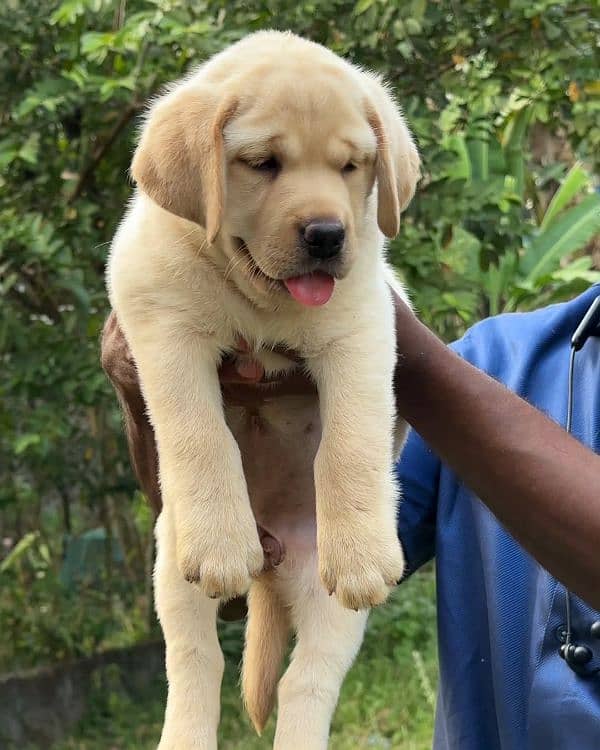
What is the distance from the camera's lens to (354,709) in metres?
5.43

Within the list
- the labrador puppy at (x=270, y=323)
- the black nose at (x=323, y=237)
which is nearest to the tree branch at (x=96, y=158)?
the labrador puppy at (x=270, y=323)

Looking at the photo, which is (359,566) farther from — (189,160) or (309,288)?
(189,160)

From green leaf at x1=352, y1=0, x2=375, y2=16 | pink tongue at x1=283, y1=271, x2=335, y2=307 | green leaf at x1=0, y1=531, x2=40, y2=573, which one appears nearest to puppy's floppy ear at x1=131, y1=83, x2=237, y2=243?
pink tongue at x1=283, y1=271, x2=335, y2=307

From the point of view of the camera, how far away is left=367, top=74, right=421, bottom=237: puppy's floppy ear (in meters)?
2.13

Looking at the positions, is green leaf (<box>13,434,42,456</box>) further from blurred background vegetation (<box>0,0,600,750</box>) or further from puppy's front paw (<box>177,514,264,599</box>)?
puppy's front paw (<box>177,514,264,599</box>)

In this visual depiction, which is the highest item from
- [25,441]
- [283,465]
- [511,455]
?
[511,455]

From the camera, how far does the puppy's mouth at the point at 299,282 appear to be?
2033 mm

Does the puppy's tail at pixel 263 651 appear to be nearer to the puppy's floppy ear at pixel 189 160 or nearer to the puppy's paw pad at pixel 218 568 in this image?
the puppy's paw pad at pixel 218 568

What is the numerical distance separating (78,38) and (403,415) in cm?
259

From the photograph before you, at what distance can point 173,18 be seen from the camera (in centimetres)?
398

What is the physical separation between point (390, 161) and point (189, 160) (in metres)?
0.39

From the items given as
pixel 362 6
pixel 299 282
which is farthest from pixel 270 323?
pixel 362 6

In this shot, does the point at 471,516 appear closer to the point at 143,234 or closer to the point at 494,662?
the point at 494,662

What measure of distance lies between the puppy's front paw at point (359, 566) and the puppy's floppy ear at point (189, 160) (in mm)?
585
